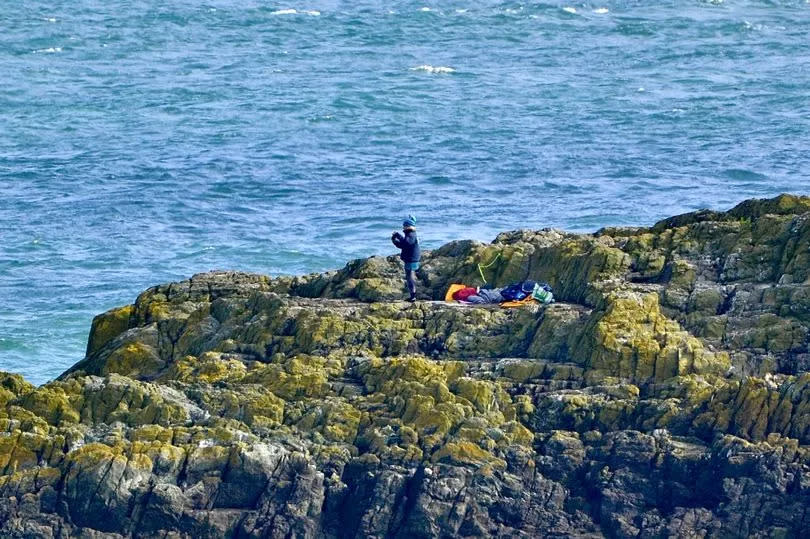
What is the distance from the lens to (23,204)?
61.5 metres

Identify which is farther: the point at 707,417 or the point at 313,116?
the point at 313,116

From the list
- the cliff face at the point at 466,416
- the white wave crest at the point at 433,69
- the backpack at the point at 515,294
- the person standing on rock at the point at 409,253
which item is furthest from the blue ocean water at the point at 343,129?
the backpack at the point at 515,294

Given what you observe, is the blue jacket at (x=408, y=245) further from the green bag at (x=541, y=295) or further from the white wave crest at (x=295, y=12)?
the white wave crest at (x=295, y=12)

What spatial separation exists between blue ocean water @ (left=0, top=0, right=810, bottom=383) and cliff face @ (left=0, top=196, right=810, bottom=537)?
14.6 m

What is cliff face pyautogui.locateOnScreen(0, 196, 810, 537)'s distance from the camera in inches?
1088

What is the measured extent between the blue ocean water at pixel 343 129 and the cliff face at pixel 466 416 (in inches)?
575

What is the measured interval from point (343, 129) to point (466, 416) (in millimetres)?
43405

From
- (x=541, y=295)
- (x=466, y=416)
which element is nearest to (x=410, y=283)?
(x=541, y=295)

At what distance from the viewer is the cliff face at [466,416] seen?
27.6 meters

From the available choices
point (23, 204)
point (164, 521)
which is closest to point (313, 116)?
point (23, 204)

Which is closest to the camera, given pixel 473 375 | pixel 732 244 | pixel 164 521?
pixel 164 521

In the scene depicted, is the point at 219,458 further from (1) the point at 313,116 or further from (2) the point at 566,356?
(1) the point at 313,116

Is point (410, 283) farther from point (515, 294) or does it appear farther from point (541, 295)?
point (541, 295)

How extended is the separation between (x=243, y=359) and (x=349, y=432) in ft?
11.1
